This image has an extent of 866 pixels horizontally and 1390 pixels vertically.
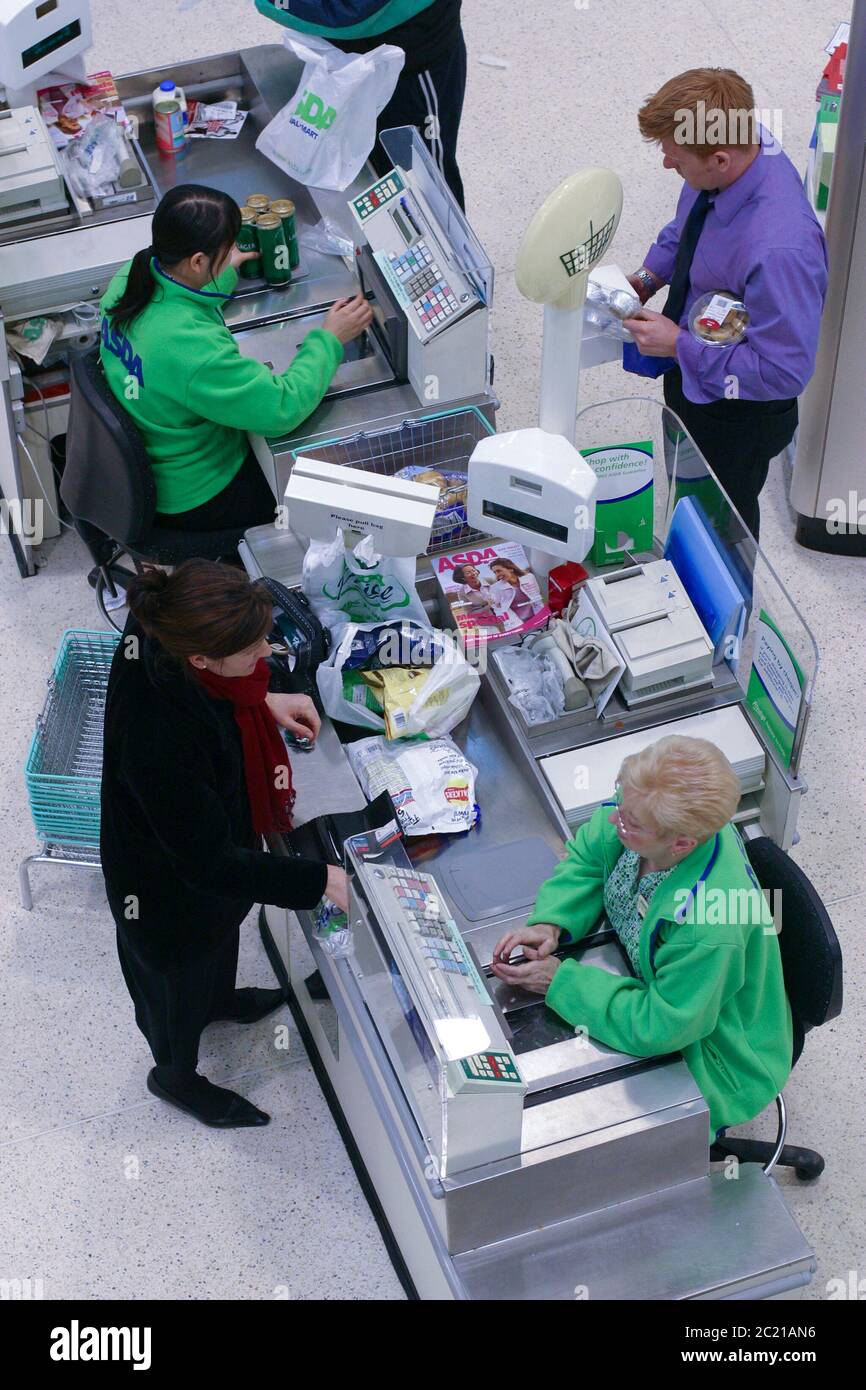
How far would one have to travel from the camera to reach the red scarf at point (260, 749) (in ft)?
9.49

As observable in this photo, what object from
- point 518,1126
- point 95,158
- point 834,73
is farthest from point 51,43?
point 518,1126

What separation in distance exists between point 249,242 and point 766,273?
157 centimetres

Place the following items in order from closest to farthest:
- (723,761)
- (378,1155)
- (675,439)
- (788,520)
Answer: (723,761) → (378,1155) → (675,439) → (788,520)

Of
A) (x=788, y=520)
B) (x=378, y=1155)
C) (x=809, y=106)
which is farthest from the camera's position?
(x=809, y=106)

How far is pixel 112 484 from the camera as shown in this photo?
12.9 feet

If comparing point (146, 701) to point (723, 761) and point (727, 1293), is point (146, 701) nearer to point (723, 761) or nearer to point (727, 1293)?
point (723, 761)

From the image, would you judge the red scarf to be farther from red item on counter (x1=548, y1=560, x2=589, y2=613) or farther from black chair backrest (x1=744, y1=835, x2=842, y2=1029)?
black chair backrest (x1=744, y1=835, x2=842, y2=1029)

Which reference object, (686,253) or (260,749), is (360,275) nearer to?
(686,253)

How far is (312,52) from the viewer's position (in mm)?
4520

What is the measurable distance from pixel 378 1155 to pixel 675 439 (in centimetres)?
181

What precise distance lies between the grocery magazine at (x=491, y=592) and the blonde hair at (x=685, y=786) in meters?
0.93

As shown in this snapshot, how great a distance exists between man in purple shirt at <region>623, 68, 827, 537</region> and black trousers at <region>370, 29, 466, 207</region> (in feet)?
3.82

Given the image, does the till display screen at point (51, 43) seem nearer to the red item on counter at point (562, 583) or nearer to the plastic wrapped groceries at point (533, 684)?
the red item on counter at point (562, 583)
